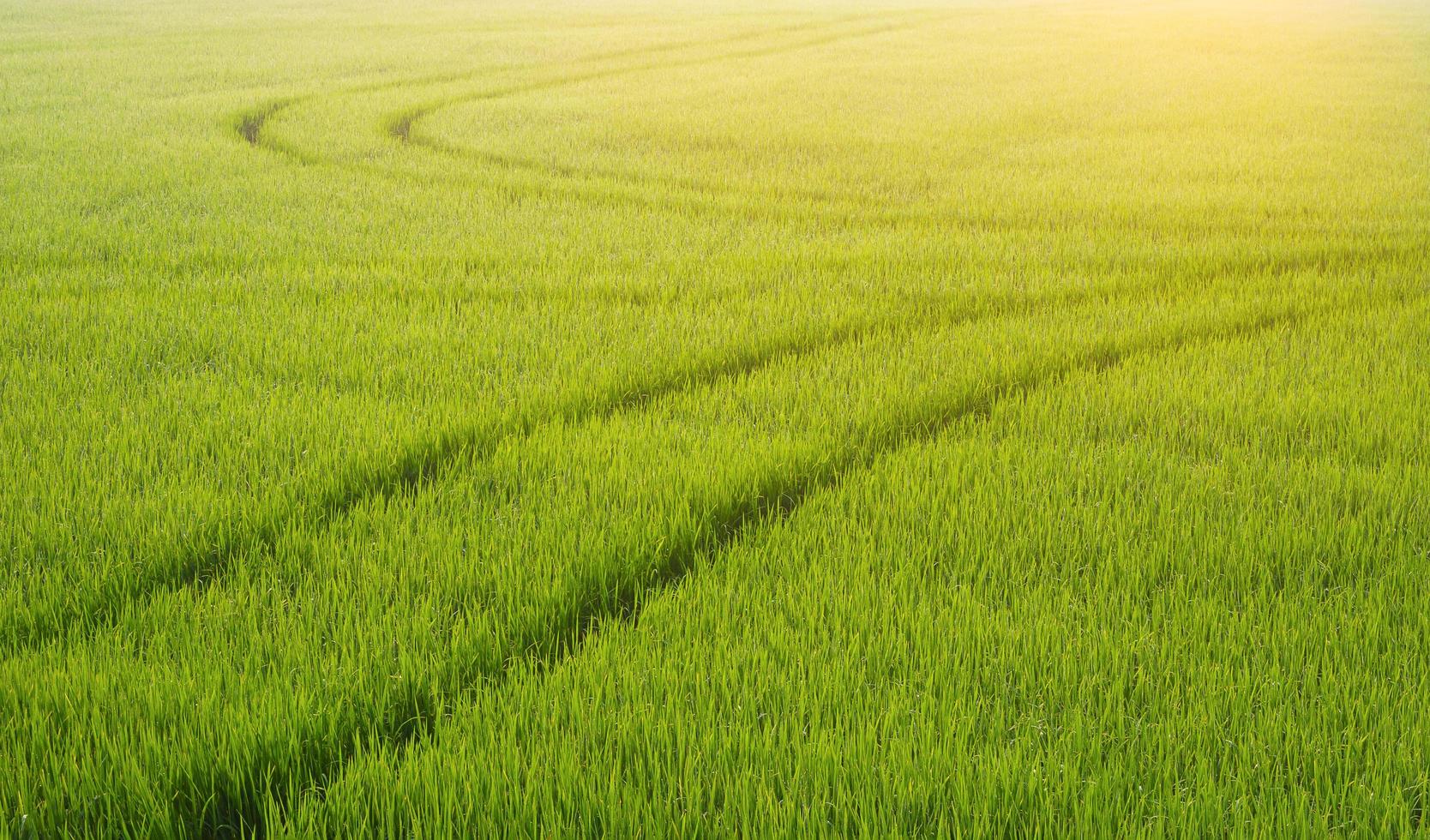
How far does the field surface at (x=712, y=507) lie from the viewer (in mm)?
2094

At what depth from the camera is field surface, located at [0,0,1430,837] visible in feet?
6.87

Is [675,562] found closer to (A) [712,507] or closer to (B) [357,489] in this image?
(A) [712,507]

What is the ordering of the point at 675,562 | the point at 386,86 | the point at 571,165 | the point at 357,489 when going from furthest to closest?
the point at 386,86, the point at 571,165, the point at 357,489, the point at 675,562

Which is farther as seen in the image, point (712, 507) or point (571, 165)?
point (571, 165)

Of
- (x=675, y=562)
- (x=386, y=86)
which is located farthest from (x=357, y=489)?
(x=386, y=86)

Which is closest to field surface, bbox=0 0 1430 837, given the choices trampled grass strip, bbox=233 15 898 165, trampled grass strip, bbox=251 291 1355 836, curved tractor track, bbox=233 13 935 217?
trampled grass strip, bbox=251 291 1355 836

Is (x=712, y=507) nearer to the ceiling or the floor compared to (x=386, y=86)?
nearer to the floor

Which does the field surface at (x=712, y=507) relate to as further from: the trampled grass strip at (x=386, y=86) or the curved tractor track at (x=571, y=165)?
the trampled grass strip at (x=386, y=86)

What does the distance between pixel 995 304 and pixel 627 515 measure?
320 centimetres

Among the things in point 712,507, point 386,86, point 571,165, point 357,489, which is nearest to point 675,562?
point 712,507

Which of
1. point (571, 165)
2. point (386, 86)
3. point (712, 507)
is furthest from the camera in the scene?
point (386, 86)

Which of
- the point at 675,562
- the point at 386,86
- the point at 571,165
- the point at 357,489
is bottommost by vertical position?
the point at 675,562

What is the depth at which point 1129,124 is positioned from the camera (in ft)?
41.9

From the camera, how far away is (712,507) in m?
3.40
